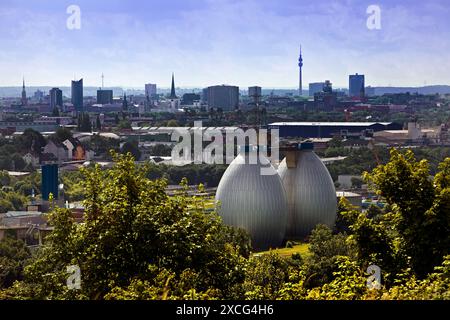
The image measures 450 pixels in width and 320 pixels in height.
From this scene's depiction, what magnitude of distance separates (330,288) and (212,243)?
10.0 ft

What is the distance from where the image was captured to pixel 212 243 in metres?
14.3

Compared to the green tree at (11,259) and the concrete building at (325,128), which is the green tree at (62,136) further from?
the green tree at (11,259)

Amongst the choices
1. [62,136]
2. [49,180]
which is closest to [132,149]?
[62,136]

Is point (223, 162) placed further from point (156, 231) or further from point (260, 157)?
point (156, 231)

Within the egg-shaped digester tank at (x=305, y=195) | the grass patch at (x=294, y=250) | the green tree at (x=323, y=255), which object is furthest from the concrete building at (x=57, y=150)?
the green tree at (x=323, y=255)

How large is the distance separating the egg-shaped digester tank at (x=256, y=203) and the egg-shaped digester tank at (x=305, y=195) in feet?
6.18

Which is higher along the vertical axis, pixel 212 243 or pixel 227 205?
pixel 212 243

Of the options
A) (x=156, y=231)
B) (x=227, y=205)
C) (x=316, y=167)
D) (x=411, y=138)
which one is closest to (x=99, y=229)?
(x=156, y=231)

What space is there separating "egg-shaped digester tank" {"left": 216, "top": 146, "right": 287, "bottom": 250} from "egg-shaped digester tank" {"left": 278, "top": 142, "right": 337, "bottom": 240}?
1.88 metres

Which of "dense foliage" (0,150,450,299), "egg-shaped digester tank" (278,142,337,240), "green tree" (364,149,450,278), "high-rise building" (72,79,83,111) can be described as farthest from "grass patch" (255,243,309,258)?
"high-rise building" (72,79,83,111)

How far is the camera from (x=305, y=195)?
3828 centimetres

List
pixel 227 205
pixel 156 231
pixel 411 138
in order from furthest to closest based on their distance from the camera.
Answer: pixel 411 138 < pixel 227 205 < pixel 156 231

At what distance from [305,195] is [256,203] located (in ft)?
9.96

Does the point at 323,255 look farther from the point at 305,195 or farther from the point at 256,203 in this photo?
the point at 305,195
